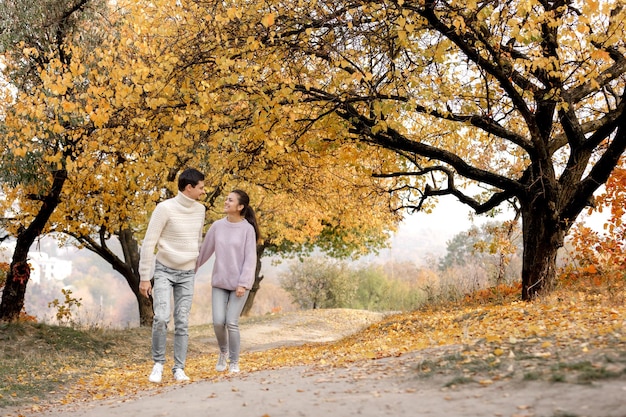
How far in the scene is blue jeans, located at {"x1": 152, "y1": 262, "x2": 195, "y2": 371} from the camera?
6.83 meters

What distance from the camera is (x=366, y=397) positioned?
4.46 m

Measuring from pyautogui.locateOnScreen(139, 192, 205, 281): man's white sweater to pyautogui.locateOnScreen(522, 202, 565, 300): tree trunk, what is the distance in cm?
602

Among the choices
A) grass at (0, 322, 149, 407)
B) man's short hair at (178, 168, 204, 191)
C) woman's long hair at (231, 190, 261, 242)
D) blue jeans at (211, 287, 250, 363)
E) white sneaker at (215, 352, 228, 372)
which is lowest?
grass at (0, 322, 149, 407)

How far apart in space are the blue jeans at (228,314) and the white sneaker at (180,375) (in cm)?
54

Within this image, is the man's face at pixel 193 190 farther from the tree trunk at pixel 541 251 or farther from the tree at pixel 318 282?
the tree at pixel 318 282

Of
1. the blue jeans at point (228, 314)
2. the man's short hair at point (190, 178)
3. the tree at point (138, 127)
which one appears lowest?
the blue jeans at point (228, 314)

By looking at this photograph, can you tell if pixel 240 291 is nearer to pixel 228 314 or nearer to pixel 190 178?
pixel 228 314

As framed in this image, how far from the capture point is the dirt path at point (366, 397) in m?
3.74

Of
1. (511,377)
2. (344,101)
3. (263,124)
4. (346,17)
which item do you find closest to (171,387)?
(511,377)

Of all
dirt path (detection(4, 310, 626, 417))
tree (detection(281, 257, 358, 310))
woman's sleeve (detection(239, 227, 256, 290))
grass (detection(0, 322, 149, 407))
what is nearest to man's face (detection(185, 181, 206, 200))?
woman's sleeve (detection(239, 227, 256, 290))

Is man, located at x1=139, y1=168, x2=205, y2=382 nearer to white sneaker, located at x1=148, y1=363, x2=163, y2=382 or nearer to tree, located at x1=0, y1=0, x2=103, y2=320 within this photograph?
white sneaker, located at x1=148, y1=363, x2=163, y2=382

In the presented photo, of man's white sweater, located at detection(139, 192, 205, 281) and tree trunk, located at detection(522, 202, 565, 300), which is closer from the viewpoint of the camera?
man's white sweater, located at detection(139, 192, 205, 281)

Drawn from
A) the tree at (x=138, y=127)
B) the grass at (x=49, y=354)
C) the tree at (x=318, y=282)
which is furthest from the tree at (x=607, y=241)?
the tree at (x=318, y=282)

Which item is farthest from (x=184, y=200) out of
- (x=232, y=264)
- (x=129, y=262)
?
(x=129, y=262)
